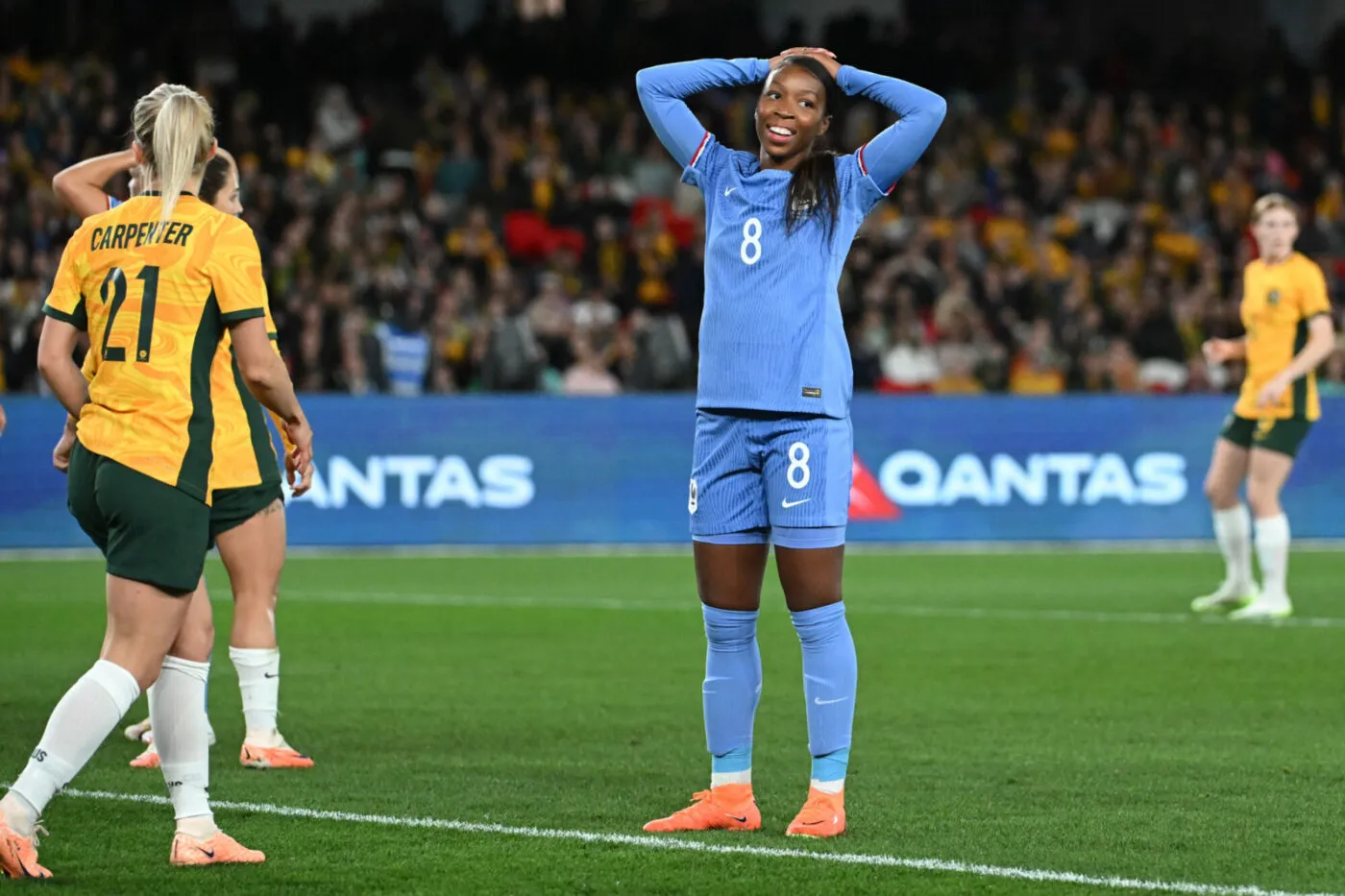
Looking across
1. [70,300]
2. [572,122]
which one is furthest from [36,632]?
[572,122]

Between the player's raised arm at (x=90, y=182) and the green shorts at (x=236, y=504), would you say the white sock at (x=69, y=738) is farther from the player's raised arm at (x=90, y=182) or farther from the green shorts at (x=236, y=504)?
the player's raised arm at (x=90, y=182)

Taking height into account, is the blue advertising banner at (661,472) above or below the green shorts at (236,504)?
below

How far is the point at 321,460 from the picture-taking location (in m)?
17.6

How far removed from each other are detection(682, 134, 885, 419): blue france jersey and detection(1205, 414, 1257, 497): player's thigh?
7.67 m

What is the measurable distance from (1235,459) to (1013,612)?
1763mm

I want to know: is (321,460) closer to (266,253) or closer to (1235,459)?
(266,253)

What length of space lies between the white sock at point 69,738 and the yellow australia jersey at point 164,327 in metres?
0.55

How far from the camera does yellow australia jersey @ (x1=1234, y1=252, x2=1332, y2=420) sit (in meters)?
13.0

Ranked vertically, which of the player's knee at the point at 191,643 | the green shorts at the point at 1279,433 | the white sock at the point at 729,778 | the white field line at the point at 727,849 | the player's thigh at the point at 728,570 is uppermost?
the green shorts at the point at 1279,433

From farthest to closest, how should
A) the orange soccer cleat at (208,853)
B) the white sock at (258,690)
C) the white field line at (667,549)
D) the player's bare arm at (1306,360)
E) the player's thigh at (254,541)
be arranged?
the white field line at (667,549) → the player's bare arm at (1306,360) → the white sock at (258,690) → the player's thigh at (254,541) → the orange soccer cleat at (208,853)

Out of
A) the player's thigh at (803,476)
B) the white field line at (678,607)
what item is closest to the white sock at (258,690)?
the player's thigh at (803,476)

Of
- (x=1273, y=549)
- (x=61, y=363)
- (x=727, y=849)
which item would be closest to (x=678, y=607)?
(x=1273, y=549)

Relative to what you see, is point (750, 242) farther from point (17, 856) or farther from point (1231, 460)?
point (1231, 460)

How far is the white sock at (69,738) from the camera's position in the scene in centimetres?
526
